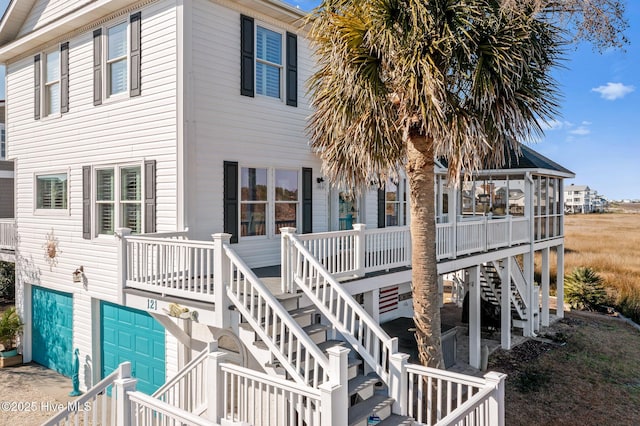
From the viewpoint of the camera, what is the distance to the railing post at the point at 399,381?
6.14m

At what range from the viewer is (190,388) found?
7.12 meters

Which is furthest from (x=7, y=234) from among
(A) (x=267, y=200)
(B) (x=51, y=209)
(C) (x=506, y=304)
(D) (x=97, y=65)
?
(C) (x=506, y=304)

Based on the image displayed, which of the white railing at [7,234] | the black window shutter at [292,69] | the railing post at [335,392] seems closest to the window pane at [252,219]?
the black window shutter at [292,69]

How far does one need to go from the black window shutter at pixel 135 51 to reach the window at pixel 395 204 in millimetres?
7578

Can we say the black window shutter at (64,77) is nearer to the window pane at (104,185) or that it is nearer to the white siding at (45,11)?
the white siding at (45,11)

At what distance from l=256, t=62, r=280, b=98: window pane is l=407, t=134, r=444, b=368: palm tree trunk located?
14.1 feet

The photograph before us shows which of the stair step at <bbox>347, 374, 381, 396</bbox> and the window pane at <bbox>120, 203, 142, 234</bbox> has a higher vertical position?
the window pane at <bbox>120, 203, 142, 234</bbox>

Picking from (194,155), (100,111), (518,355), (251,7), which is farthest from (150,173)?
(518,355)

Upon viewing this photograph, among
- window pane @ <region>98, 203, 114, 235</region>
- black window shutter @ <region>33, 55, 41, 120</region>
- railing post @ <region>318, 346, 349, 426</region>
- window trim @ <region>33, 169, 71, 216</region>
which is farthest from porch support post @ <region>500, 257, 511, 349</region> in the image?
black window shutter @ <region>33, 55, 41, 120</region>

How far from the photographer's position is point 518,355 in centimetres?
1417

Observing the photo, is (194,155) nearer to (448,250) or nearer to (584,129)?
(448,250)

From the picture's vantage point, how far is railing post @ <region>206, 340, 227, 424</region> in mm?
6047

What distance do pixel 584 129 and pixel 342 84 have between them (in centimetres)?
11316

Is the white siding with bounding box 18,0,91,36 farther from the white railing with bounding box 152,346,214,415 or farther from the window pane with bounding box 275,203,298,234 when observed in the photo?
the white railing with bounding box 152,346,214,415
